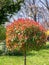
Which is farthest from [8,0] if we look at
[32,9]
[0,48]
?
[32,9]

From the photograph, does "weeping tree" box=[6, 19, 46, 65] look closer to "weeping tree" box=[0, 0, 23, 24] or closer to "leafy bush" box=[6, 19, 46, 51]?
"leafy bush" box=[6, 19, 46, 51]

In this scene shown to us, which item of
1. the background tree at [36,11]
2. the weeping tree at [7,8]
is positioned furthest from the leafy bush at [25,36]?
the background tree at [36,11]

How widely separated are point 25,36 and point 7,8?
14.5 meters

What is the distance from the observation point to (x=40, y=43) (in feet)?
27.7

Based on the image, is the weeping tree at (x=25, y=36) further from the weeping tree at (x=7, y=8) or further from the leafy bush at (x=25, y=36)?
the weeping tree at (x=7, y=8)

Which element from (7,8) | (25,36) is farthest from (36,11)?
(25,36)

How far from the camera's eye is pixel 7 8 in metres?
22.5

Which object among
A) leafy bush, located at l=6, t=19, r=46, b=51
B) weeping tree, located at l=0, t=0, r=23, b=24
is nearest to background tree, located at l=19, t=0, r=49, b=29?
weeping tree, located at l=0, t=0, r=23, b=24

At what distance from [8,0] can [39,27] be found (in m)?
14.4

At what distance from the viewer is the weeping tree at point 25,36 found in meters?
8.27

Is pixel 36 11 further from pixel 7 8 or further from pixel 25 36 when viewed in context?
pixel 25 36

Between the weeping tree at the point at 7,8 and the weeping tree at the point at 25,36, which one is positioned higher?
the weeping tree at the point at 7,8

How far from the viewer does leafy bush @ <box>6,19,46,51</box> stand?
8273mm

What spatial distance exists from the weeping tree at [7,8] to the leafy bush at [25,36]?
13948 millimetres
